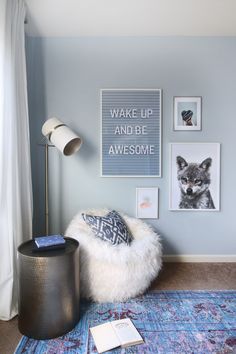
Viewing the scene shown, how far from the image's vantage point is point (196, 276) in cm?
241

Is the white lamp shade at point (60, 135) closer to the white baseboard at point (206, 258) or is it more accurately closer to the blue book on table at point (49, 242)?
the blue book on table at point (49, 242)

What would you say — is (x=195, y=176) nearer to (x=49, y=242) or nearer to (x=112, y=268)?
(x=112, y=268)

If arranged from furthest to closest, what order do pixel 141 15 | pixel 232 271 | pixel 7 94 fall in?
pixel 232 271
pixel 141 15
pixel 7 94

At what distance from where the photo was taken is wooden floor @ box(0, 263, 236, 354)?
7.32 feet

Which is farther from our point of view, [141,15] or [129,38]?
[129,38]

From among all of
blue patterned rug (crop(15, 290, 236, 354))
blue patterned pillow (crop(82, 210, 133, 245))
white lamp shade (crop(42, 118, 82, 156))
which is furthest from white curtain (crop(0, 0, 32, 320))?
blue patterned pillow (crop(82, 210, 133, 245))

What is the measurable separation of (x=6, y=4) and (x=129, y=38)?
125cm

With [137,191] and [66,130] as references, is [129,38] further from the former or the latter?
[137,191]

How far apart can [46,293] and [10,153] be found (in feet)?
3.25

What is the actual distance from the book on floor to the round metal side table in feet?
0.66

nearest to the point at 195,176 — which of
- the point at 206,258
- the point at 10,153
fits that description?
the point at 206,258

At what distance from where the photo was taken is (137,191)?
104 inches

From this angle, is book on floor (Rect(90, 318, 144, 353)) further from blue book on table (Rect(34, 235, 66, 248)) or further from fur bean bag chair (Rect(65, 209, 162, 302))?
blue book on table (Rect(34, 235, 66, 248))

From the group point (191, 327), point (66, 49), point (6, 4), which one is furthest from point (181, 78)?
point (191, 327)
